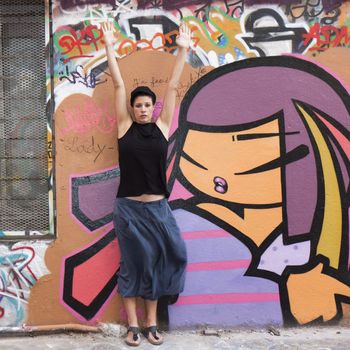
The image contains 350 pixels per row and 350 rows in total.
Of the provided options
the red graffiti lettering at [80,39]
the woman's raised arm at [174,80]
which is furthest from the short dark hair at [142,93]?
the red graffiti lettering at [80,39]

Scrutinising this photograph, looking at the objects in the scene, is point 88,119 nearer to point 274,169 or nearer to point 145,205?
point 145,205

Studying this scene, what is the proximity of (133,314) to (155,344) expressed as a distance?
29 centimetres

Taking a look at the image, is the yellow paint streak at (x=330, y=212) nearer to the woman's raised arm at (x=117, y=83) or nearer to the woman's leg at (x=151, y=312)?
the woman's leg at (x=151, y=312)

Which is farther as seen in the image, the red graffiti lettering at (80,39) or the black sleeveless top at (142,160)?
the red graffiti lettering at (80,39)

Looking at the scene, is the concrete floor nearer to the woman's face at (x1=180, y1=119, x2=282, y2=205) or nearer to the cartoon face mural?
the cartoon face mural

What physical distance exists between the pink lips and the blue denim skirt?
436 millimetres

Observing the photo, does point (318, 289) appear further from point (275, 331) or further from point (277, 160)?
point (277, 160)

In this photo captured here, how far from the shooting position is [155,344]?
328 cm

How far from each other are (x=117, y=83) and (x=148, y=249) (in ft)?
4.30

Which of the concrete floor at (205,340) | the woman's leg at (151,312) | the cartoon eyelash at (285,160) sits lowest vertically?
the concrete floor at (205,340)

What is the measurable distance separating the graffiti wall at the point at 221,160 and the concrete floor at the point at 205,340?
0.31ft

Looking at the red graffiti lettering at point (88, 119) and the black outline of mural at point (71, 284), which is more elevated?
the red graffiti lettering at point (88, 119)

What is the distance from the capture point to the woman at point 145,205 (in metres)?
3.21

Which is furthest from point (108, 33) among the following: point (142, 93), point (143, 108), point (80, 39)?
point (143, 108)
